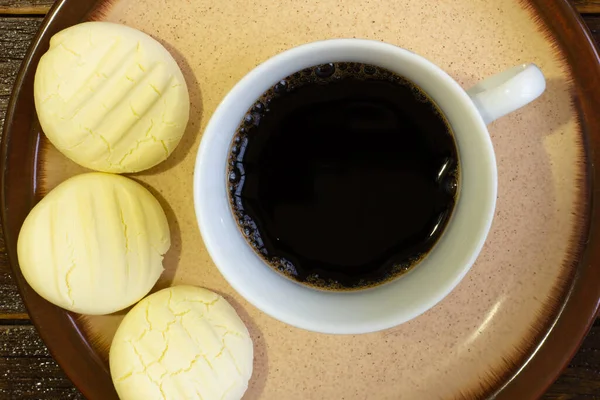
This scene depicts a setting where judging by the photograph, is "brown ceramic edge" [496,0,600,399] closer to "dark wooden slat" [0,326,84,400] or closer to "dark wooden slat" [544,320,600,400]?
"dark wooden slat" [544,320,600,400]

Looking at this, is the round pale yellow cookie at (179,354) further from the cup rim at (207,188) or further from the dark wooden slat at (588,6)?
the dark wooden slat at (588,6)

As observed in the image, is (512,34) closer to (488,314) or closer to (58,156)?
(488,314)

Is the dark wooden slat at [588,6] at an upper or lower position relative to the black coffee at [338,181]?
upper

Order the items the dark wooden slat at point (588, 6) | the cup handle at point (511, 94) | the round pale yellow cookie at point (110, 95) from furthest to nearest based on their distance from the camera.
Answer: the dark wooden slat at point (588, 6) < the round pale yellow cookie at point (110, 95) < the cup handle at point (511, 94)

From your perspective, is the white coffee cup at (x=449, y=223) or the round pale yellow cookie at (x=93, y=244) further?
the round pale yellow cookie at (x=93, y=244)

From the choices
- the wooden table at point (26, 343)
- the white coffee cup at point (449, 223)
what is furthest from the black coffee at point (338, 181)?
the wooden table at point (26, 343)

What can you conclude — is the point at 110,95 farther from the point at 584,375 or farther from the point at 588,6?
the point at 584,375

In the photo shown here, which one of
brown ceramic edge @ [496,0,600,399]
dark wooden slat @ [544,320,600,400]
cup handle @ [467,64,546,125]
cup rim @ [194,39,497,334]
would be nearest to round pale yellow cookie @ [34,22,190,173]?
cup rim @ [194,39,497,334]

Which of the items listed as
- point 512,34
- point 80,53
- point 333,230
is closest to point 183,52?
point 80,53
